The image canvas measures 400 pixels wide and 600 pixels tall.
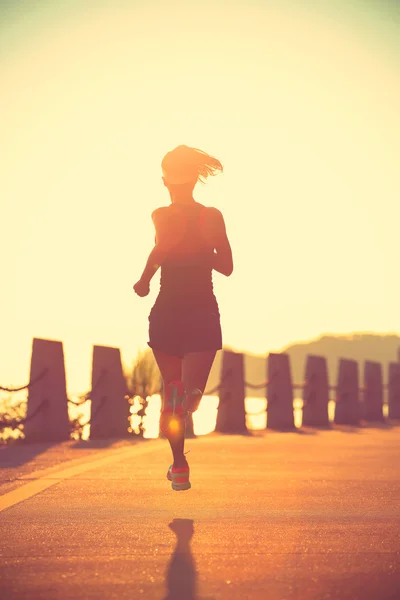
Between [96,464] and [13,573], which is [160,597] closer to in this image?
[13,573]

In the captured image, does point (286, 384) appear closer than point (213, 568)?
No

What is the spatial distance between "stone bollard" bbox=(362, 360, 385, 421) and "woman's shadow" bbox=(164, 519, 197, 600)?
76.9 ft

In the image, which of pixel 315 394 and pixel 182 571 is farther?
pixel 315 394

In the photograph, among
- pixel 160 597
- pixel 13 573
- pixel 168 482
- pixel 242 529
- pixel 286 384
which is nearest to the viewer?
pixel 160 597

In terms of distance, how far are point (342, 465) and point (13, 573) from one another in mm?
6622

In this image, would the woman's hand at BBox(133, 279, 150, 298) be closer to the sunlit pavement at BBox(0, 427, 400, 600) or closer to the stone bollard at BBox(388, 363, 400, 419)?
the sunlit pavement at BBox(0, 427, 400, 600)

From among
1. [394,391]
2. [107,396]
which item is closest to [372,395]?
[394,391]

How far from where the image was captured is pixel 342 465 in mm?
10680

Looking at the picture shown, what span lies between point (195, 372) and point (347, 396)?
766 inches

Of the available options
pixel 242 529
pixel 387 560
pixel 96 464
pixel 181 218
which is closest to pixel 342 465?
pixel 96 464

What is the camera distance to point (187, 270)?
7086 mm

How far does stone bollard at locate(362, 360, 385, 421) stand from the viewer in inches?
1128

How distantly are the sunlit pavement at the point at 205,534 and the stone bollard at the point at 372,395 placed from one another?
18.6 metres

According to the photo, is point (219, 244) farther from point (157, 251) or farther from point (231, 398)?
point (231, 398)
